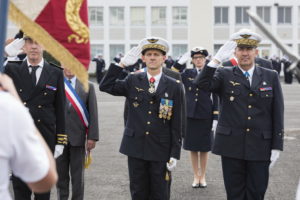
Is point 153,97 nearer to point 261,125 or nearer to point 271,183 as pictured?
point 261,125

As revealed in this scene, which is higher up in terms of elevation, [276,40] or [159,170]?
[276,40]

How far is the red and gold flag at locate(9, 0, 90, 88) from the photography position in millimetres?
3321

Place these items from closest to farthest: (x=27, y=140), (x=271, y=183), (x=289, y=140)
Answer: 1. (x=27, y=140)
2. (x=271, y=183)
3. (x=289, y=140)

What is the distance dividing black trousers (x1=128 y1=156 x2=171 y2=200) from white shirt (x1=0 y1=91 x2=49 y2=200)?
3.35 m

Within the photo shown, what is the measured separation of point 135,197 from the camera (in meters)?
5.68

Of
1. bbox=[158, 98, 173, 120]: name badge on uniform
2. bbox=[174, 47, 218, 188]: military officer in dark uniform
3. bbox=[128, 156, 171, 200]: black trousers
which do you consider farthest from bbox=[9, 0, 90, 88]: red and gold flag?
bbox=[174, 47, 218, 188]: military officer in dark uniform

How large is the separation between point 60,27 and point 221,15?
54.8 m

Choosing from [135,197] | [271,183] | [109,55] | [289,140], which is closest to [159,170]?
[135,197]

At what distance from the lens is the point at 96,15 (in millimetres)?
57625

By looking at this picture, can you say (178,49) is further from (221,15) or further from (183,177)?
(183,177)

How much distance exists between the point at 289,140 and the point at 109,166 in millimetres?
4537

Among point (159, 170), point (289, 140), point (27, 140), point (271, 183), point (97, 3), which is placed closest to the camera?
point (27, 140)

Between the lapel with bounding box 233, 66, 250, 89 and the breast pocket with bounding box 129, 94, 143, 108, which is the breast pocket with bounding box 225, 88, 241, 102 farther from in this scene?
the breast pocket with bounding box 129, 94, 143, 108

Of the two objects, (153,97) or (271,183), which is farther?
(271,183)
